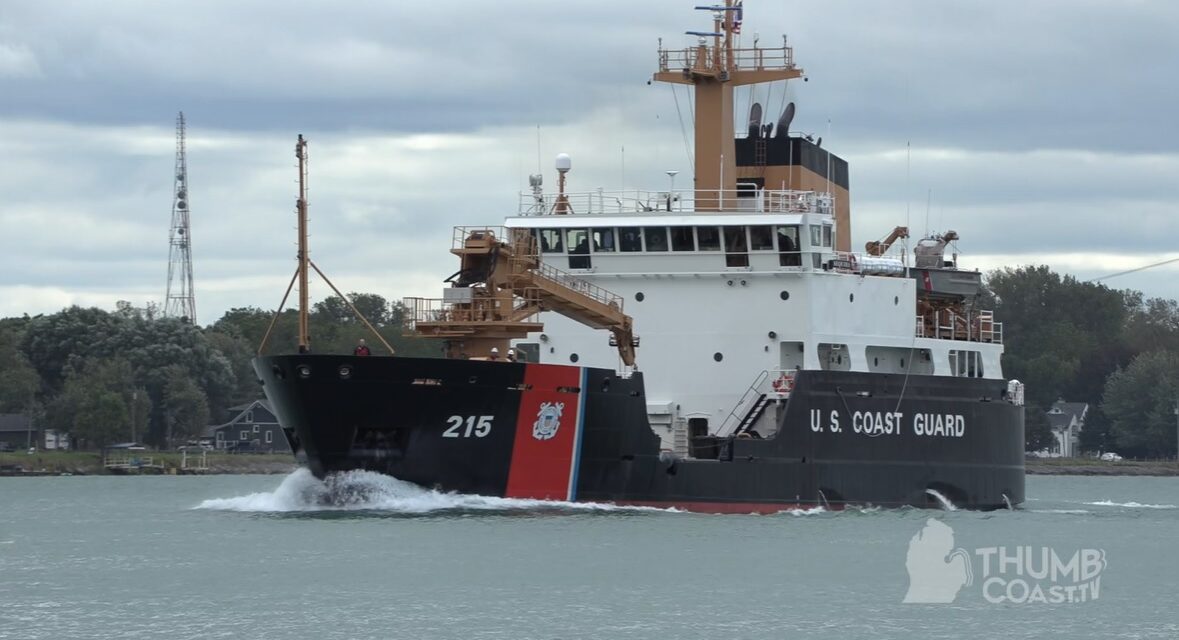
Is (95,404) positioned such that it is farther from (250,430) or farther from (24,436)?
(250,430)

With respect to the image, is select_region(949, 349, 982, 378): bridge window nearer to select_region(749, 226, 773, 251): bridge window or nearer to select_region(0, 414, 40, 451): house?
select_region(749, 226, 773, 251): bridge window

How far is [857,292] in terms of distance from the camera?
41344 mm

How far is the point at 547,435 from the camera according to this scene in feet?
116

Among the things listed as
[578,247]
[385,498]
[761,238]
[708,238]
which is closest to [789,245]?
[761,238]

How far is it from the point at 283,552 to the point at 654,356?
36.1ft

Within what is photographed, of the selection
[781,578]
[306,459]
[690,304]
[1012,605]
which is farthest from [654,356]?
[1012,605]

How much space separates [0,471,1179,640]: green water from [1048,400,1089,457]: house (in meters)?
72.6

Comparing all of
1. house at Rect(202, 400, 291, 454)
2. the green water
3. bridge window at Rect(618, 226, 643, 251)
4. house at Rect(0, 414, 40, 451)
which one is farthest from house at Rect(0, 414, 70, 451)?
bridge window at Rect(618, 226, 643, 251)

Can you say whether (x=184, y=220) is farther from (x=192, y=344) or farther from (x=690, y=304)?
(x=690, y=304)

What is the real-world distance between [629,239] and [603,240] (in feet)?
1.72

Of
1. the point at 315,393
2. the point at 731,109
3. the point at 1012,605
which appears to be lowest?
the point at 1012,605

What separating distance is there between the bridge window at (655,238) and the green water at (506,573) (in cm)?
575

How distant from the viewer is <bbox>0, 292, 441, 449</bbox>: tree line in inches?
3155

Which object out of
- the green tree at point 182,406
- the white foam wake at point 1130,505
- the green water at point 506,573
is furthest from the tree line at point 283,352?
the green water at point 506,573
